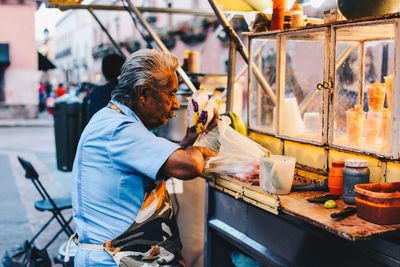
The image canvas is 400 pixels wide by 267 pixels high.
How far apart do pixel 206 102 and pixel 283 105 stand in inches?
25.0

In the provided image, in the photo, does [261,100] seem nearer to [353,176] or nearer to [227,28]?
[227,28]

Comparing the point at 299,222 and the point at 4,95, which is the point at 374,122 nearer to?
the point at 299,222

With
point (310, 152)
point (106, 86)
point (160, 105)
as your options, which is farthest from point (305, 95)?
point (106, 86)

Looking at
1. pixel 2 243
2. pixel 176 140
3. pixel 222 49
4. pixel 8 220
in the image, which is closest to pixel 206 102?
pixel 176 140

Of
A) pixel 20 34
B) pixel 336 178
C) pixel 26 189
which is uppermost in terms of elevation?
pixel 20 34

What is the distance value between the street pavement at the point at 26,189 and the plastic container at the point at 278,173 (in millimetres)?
2993

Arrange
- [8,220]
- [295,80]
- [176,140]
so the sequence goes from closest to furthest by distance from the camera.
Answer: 1. [295,80]
2. [176,140]
3. [8,220]

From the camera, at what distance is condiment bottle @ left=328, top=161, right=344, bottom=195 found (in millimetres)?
1993

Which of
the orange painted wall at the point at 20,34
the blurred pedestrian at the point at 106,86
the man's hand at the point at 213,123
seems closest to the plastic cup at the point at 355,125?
the man's hand at the point at 213,123

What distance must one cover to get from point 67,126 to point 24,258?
265 cm

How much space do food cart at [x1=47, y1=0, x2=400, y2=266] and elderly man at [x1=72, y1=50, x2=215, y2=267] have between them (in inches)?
20.7

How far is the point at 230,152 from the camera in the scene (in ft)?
8.04

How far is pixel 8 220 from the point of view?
5309 millimetres

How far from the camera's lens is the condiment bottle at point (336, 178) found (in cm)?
199
